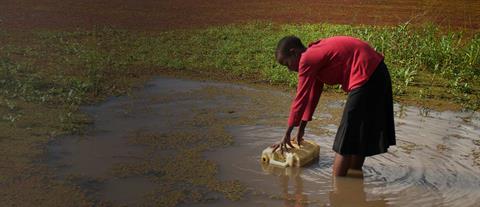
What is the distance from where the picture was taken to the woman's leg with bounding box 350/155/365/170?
5395mm

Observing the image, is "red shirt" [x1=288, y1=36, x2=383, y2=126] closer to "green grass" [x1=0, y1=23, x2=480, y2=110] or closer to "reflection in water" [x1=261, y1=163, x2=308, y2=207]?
"reflection in water" [x1=261, y1=163, x2=308, y2=207]

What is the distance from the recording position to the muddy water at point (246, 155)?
502cm

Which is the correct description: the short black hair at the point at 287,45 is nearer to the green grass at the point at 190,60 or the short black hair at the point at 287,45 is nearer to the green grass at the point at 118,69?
the green grass at the point at 118,69

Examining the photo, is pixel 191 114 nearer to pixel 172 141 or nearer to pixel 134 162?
pixel 172 141

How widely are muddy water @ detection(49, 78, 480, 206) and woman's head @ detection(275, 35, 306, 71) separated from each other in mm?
1048

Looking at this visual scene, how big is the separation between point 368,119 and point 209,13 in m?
10.7

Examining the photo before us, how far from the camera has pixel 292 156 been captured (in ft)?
18.1

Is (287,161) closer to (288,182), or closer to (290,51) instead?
(288,182)

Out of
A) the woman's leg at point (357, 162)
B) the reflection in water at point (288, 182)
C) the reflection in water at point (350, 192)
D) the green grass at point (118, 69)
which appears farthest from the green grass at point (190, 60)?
the reflection in water at point (350, 192)

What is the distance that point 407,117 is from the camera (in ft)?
24.4

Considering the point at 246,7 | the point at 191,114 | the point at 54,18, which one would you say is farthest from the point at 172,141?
the point at 246,7

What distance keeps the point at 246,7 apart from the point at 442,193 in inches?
467

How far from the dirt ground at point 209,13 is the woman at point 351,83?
7752mm

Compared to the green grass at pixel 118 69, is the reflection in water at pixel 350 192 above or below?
below
